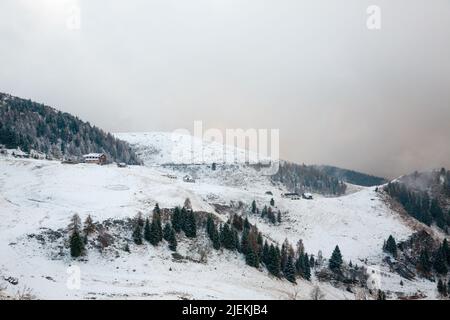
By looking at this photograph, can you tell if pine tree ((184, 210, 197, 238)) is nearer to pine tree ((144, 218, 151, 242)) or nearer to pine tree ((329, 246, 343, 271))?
pine tree ((144, 218, 151, 242))

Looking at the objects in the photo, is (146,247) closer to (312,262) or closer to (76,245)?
(76,245)

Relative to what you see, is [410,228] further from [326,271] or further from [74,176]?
[74,176]

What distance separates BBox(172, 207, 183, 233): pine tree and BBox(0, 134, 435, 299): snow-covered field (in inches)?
247

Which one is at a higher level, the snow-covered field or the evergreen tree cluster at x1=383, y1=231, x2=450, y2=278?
the snow-covered field

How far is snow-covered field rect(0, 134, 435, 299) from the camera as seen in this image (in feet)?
247

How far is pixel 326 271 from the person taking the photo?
12106 cm

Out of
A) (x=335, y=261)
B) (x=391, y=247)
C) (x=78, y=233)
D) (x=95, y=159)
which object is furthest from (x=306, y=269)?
(x=95, y=159)

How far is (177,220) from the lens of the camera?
106 meters

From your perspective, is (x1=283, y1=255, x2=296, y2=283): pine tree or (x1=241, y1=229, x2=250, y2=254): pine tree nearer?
(x1=283, y1=255, x2=296, y2=283): pine tree

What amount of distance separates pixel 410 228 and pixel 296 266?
70.3 metres

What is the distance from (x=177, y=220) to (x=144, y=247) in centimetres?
1476

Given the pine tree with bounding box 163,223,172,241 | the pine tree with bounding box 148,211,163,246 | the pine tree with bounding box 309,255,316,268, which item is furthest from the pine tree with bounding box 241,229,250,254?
the pine tree with bounding box 309,255,316,268

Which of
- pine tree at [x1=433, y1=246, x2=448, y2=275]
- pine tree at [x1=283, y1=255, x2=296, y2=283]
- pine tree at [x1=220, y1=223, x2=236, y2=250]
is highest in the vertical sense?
pine tree at [x1=220, y1=223, x2=236, y2=250]
